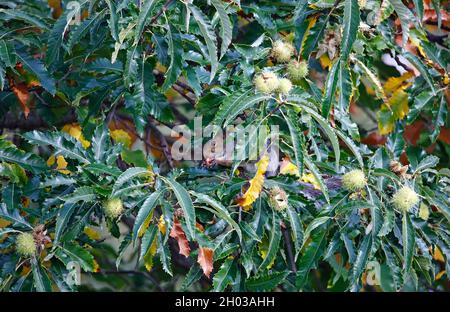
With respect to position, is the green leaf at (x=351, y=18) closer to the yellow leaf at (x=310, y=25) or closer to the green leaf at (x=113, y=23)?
the yellow leaf at (x=310, y=25)

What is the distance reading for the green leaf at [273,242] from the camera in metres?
1.98

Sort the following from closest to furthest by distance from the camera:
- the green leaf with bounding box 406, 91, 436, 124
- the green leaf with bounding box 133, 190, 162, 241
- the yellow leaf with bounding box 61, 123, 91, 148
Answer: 1. the green leaf with bounding box 133, 190, 162, 241
2. the green leaf with bounding box 406, 91, 436, 124
3. the yellow leaf with bounding box 61, 123, 91, 148

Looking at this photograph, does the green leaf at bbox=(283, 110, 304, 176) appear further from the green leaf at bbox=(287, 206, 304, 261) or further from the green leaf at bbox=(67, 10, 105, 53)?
the green leaf at bbox=(67, 10, 105, 53)

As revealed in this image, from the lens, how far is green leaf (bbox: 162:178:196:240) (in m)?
1.77

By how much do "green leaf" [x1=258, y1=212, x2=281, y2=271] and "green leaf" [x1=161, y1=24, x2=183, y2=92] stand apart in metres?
0.38

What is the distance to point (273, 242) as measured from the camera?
78.0 inches

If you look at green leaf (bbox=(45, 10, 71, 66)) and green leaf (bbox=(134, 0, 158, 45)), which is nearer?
green leaf (bbox=(134, 0, 158, 45))

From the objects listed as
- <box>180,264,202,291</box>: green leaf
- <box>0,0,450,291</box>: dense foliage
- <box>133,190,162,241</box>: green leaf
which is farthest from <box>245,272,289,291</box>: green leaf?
<box>133,190,162,241</box>: green leaf

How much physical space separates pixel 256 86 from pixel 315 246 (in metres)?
0.39

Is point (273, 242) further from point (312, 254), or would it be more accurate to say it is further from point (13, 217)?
point (13, 217)

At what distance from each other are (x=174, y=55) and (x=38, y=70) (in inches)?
16.1

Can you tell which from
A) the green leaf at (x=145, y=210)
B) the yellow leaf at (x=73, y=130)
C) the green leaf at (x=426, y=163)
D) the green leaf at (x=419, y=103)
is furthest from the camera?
the yellow leaf at (x=73, y=130)

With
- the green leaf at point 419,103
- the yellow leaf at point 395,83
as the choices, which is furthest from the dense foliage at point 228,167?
the yellow leaf at point 395,83
